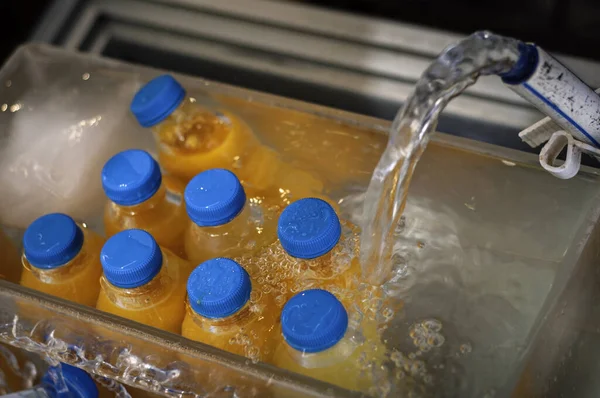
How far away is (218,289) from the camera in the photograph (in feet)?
2.47

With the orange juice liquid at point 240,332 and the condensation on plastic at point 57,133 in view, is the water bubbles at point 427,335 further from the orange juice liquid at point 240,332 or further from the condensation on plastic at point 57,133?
the condensation on plastic at point 57,133

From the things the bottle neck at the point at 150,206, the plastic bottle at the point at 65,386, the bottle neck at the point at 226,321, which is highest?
the bottle neck at the point at 226,321

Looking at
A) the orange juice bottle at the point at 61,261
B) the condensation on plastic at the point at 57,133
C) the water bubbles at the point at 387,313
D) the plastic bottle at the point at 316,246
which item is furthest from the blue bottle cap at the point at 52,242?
the water bubbles at the point at 387,313

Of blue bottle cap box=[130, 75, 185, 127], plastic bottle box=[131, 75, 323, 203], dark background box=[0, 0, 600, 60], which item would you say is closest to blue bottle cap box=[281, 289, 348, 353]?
plastic bottle box=[131, 75, 323, 203]

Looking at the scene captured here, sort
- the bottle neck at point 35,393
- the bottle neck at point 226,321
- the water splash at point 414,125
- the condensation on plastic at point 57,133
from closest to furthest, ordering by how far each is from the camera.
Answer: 1. the water splash at point 414,125
2. the bottle neck at point 226,321
3. the bottle neck at point 35,393
4. the condensation on plastic at point 57,133

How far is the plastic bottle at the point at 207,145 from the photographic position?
0.96 m

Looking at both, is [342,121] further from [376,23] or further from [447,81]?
[447,81]

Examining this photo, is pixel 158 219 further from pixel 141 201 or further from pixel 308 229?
pixel 308 229

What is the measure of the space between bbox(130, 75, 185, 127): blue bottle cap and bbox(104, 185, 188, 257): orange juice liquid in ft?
0.32

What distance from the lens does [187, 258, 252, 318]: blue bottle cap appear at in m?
0.75

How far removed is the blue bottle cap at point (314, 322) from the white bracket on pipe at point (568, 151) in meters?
0.29

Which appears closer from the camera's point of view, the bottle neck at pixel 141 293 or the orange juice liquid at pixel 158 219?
the bottle neck at pixel 141 293

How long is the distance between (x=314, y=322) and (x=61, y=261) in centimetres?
35

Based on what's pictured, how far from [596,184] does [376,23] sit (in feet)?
1.41
